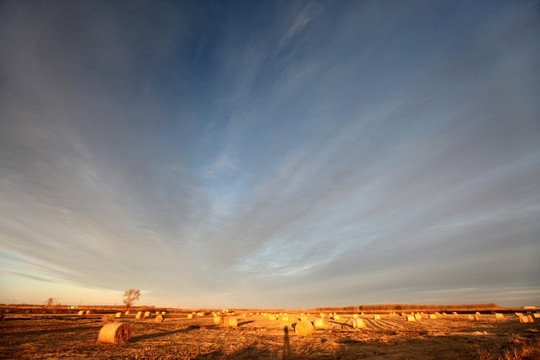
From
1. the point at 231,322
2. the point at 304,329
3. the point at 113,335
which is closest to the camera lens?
the point at 113,335

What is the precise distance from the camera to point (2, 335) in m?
17.1

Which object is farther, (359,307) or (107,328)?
(359,307)

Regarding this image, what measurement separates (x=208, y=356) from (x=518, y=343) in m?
18.9

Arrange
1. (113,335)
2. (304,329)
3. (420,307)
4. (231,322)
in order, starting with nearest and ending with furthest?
(113,335), (304,329), (231,322), (420,307)

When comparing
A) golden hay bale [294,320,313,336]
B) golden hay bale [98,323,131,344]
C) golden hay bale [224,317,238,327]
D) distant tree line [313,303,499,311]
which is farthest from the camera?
distant tree line [313,303,499,311]

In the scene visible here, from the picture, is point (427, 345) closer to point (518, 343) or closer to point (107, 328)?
point (518, 343)

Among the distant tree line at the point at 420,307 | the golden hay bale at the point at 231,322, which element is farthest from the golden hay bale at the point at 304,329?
the distant tree line at the point at 420,307

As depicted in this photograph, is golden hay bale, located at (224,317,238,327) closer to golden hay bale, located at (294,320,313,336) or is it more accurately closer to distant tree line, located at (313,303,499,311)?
golden hay bale, located at (294,320,313,336)

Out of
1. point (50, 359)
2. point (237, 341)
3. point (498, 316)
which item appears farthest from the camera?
point (498, 316)

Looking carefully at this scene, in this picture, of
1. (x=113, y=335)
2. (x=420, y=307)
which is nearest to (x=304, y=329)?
(x=113, y=335)

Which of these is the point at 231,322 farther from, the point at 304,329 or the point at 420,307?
the point at 420,307

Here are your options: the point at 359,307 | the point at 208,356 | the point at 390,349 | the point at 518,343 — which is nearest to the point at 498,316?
the point at 518,343

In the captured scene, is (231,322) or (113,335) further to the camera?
(231,322)

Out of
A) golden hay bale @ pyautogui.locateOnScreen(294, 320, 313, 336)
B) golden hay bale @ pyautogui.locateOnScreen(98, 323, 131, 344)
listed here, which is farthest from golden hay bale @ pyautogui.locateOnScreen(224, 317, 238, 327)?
golden hay bale @ pyautogui.locateOnScreen(98, 323, 131, 344)
